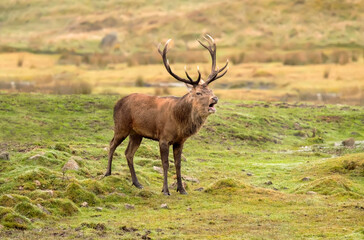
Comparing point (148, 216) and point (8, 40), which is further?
point (8, 40)

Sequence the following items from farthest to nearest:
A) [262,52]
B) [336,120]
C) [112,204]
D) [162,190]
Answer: [262,52], [336,120], [162,190], [112,204]

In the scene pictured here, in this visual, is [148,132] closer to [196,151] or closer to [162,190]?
[162,190]

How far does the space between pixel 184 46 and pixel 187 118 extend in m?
48.8

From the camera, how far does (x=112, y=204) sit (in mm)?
13031

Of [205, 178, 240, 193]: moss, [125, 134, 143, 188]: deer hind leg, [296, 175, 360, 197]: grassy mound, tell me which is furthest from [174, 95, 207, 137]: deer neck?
[296, 175, 360, 197]: grassy mound

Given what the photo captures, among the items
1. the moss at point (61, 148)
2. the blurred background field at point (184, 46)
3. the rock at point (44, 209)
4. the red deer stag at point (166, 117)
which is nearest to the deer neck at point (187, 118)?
A: the red deer stag at point (166, 117)

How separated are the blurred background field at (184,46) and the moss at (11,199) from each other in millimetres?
20785

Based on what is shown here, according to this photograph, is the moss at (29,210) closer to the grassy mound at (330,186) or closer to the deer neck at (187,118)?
the deer neck at (187,118)

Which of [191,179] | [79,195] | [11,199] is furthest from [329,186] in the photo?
[11,199]

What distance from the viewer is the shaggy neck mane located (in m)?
14.3

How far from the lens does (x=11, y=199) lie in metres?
12.0

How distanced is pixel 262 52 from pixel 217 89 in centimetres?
1556

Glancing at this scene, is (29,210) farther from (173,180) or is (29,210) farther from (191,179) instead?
(191,179)

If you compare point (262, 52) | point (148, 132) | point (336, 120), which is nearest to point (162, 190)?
point (148, 132)
